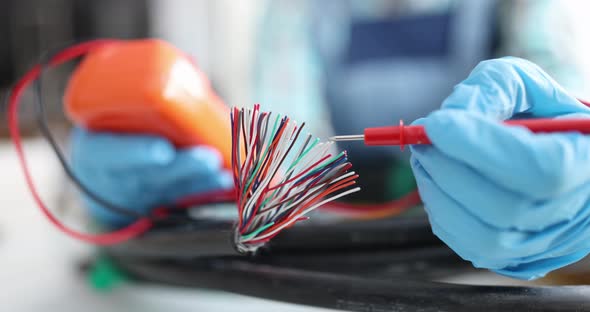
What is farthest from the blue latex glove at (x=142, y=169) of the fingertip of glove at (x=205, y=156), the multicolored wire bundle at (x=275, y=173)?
the multicolored wire bundle at (x=275, y=173)

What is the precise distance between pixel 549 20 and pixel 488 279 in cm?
39

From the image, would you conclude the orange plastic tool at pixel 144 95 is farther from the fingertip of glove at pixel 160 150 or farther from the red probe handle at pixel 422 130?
the red probe handle at pixel 422 130

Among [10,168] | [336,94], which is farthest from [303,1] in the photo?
[10,168]

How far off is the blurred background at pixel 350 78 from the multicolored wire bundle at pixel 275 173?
145 mm

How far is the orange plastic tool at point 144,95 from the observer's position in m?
0.32

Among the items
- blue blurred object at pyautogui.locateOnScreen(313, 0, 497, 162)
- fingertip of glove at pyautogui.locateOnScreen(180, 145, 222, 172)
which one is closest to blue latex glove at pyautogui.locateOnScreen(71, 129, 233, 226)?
fingertip of glove at pyautogui.locateOnScreen(180, 145, 222, 172)

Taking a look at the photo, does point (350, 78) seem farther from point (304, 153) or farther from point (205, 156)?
point (304, 153)

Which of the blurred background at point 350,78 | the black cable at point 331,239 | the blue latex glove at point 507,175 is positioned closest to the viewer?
the blue latex glove at point 507,175

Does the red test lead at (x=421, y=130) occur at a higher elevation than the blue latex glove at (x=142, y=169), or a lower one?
higher

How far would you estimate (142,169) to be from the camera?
36cm

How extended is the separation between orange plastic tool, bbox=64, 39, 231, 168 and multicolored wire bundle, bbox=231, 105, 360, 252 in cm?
14

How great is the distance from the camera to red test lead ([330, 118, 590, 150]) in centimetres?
17

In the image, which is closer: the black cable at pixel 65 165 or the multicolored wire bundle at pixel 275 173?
the multicolored wire bundle at pixel 275 173

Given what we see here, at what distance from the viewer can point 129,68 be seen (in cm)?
33
